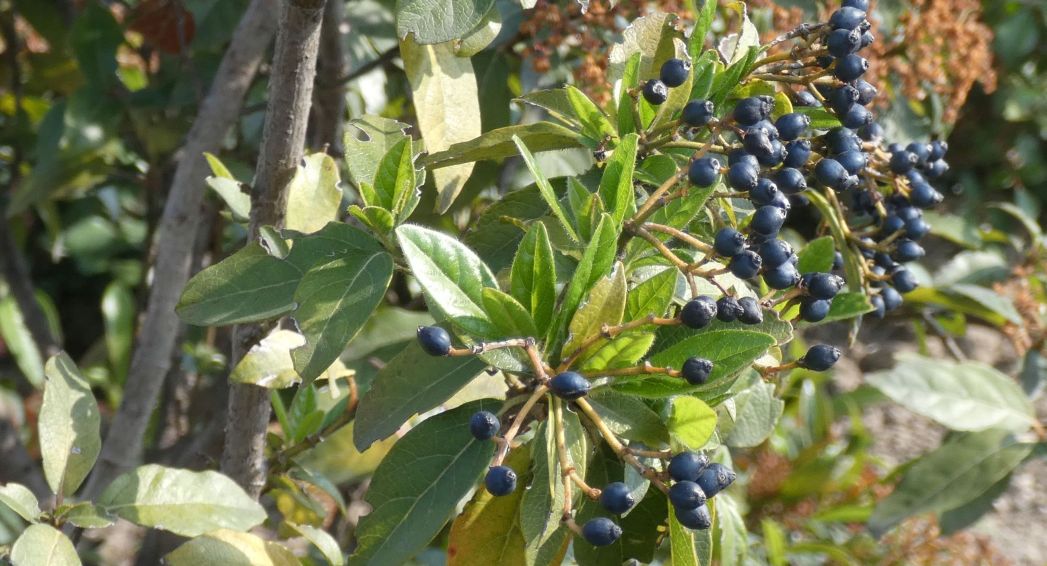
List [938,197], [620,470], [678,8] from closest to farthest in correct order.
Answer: [620,470] < [938,197] < [678,8]

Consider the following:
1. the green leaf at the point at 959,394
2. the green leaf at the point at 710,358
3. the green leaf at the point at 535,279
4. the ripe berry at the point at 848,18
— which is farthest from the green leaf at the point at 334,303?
the green leaf at the point at 959,394

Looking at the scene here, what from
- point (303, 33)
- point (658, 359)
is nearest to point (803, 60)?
point (658, 359)

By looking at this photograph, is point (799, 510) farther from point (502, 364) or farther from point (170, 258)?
point (502, 364)

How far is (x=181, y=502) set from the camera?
108 centimetres

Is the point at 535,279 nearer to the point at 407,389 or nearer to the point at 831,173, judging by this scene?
the point at 407,389

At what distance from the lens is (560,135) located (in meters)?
0.98

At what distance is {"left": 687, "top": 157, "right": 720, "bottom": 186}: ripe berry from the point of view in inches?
31.5

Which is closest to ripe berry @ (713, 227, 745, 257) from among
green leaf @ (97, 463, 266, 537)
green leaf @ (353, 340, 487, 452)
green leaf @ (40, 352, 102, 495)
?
green leaf @ (353, 340, 487, 452)

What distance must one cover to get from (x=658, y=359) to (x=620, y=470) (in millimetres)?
126

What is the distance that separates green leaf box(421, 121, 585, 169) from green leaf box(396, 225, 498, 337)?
16 cm

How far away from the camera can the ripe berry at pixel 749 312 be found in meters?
0.81

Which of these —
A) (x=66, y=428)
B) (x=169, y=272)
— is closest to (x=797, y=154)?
(x=66, y=428)

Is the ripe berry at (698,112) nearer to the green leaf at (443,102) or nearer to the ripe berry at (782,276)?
the ripe berry at (782,276)

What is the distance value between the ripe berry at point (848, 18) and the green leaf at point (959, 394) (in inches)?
42.4
